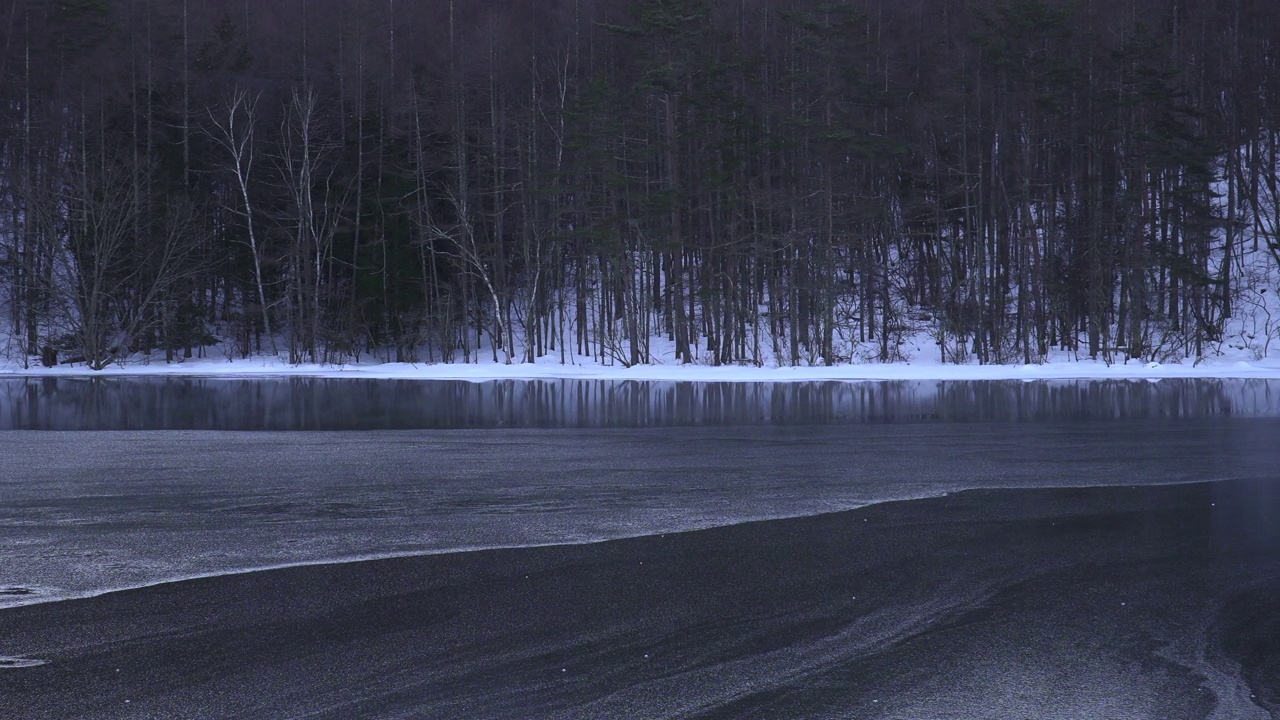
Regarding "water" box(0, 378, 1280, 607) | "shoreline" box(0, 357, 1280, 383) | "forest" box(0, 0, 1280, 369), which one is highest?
"forest" box(0, 0, 1280, 369)

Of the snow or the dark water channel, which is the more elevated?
the snow

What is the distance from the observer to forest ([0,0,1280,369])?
4091cm

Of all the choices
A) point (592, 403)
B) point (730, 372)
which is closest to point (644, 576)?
point (592, 403)

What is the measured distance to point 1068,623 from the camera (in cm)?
603

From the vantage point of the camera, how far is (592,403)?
75.8ft

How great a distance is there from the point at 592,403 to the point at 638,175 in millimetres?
26019

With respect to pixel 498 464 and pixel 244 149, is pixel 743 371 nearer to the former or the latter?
pixel 498 464

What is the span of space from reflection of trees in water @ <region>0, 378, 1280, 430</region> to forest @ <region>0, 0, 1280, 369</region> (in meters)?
11.1

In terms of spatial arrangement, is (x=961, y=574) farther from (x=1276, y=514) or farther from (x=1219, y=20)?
(x=1219, y=20)

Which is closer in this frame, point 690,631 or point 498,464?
point 690,631

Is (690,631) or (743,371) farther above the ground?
(743,371)

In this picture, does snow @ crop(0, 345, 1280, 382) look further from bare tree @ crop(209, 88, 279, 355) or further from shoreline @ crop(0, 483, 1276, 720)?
shoreline @ crop(0, 483, 1276, 720)

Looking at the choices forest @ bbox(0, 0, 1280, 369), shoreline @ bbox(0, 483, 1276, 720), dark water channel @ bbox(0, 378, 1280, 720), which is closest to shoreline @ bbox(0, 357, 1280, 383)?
forest @ bbox(0, 0, 1280, 369)

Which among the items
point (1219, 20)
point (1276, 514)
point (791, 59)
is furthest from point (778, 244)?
point (1276, 514)
